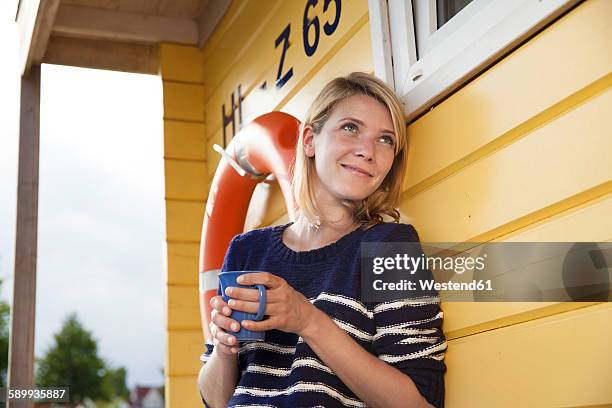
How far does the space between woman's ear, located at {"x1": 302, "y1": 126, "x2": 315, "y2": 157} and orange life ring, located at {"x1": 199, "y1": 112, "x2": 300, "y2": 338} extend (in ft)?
0.98

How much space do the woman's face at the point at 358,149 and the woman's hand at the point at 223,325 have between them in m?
0.33

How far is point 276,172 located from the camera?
2021mm

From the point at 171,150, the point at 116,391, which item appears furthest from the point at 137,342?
the point at 171,150

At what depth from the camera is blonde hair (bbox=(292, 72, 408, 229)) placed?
4.96ft

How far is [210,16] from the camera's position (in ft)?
9.98

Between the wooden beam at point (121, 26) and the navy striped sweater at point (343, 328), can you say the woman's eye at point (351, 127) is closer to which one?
the navy striped sweater at point (343, 328)

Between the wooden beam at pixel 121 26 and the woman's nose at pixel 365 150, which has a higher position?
the wooden beam at pixel 121 26

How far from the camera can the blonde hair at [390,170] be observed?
59.5 inches

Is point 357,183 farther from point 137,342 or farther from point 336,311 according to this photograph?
→ point 137,342

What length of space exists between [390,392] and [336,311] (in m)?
0.16

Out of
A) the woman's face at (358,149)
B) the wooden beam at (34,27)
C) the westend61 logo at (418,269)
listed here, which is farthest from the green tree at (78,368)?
the westend61 logo at (418,269)

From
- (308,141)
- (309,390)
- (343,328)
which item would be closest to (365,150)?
(308,141)

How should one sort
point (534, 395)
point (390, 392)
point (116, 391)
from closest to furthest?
1. point (534, 395)
2. point (390, 392)
3. point (116, 391)

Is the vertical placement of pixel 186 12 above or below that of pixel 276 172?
above
